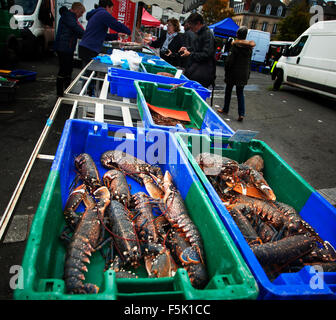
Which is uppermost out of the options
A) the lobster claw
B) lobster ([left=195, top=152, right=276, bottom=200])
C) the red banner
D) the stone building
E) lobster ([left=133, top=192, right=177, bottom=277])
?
the stone building

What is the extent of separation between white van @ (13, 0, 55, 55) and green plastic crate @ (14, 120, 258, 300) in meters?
9.06

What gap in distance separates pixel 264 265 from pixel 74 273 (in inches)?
46.9

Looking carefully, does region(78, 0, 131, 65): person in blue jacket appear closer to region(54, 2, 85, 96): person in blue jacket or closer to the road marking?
region(54, 2, 85, 96): person in blue jacket

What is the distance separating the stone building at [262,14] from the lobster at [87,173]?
60.8 metres

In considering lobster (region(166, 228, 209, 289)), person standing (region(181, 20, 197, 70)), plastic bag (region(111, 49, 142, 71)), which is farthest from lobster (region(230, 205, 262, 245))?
person standing (region(181, 20, 197, 70))

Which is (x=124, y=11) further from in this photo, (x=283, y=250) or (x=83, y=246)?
(x=283, y=250)

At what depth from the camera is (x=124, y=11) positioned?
1084 cm

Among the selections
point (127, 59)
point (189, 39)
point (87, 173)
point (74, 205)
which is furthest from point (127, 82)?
point (189, 39)

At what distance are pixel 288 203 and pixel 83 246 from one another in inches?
76.5

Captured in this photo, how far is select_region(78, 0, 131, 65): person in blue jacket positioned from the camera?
199 inches

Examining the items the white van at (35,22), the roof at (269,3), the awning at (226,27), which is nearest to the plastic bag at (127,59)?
the white van at (35,22)

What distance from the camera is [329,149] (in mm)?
5961
